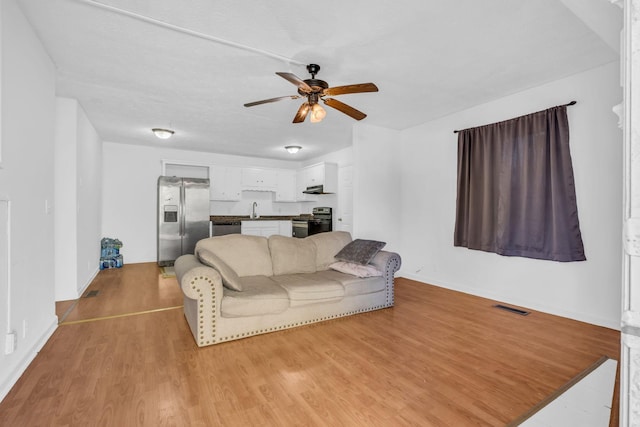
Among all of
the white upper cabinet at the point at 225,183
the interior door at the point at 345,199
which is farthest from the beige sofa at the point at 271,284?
the white upper cabinet at the point at 225,183

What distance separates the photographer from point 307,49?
2646mm

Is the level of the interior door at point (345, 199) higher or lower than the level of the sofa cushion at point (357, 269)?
higher

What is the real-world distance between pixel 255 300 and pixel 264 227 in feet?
15.5

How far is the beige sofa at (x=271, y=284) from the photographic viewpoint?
2.51m

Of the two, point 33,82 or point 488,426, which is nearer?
point 488,426

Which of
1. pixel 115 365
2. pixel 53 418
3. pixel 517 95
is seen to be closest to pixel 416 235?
pixel 517 95

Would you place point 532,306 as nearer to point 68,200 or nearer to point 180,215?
point 68,200

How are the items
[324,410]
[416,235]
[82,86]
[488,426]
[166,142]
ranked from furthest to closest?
[166,142], [416,235], [82,86], [324,410], [488,426]

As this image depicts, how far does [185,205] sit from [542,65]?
6.24 m

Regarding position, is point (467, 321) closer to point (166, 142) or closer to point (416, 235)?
point (416, 235)

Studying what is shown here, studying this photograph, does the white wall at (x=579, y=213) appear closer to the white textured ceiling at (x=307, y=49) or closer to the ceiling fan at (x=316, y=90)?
the white textured ceiling at (x=307, y=49)

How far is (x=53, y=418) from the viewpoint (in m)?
1.63

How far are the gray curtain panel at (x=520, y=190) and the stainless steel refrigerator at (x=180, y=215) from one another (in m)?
5.05

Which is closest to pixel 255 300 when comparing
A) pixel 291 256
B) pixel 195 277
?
pixel 195 277
